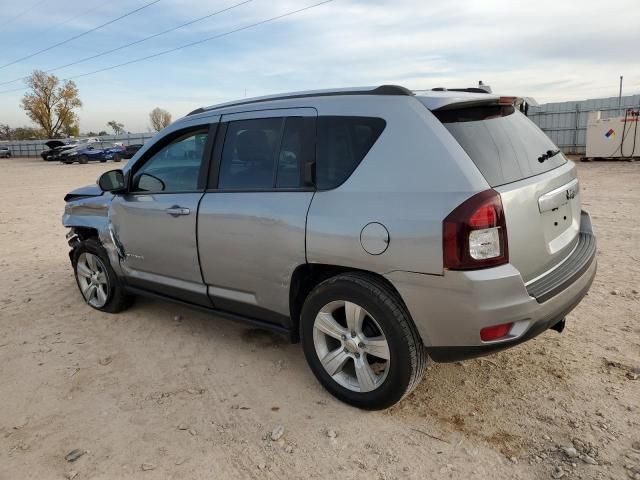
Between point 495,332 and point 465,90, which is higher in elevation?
point 465,90

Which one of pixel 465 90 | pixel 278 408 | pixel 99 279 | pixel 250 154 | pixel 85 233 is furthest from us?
pixel 85 233

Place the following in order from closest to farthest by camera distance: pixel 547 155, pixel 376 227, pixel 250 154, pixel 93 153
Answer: pixel 376 227 < pixel 547 155 < pixel 250 154 < pixel 93 153

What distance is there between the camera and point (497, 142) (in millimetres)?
2779

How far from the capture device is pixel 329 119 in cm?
301

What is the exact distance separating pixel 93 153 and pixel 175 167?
34544 millimetres

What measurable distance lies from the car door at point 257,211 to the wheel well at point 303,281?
4 cm

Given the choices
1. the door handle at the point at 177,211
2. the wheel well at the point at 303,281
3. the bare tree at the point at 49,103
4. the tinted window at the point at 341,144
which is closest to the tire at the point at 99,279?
the door handle at the point at 177,211

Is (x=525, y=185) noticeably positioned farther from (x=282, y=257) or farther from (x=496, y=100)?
(x=282, y=257)

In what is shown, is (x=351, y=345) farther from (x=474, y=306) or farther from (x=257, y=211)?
(x=257, y=211)

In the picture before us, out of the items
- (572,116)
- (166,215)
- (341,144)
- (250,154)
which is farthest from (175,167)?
(572,116)

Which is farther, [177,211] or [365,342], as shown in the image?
[177,211]

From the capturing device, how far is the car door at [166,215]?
12.1 feet

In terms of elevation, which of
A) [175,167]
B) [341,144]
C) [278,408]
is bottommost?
[278,408]

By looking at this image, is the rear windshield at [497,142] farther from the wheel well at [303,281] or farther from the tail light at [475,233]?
the wheel well at [303,281]
